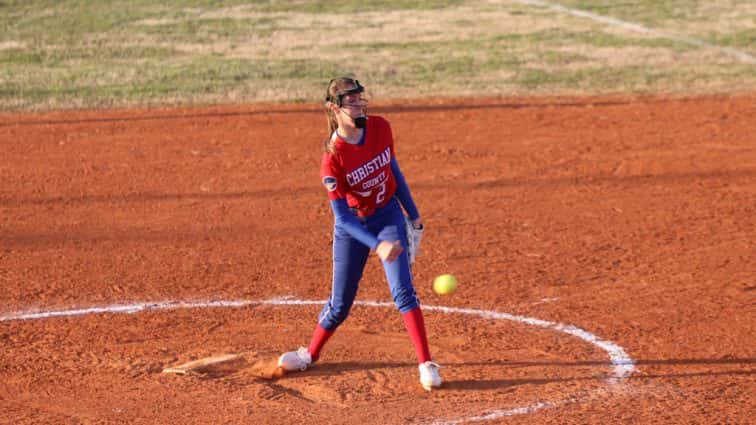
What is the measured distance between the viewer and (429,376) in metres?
7.77

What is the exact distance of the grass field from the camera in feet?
63.6

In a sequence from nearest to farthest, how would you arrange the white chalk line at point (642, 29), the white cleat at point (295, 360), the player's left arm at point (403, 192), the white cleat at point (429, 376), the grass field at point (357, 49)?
1. the white cleat at point (429, 376)
2. the player's left arm at point (403, 192)
3. the white cleat at point (295, 360)
4. the grass field at point (357, 49)
5. the white chalk line at point (642, 29)

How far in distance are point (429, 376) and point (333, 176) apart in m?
1.50

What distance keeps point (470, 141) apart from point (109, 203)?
5064 millimetres

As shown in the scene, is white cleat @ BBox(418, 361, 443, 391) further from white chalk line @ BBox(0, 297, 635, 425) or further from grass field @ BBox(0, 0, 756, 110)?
grass field @ BBox(0, 0, 756, 110)

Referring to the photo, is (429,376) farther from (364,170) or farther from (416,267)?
(416,267)

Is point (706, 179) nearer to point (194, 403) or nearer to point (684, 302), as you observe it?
point (684, 302)

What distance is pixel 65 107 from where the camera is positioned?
59.8ft

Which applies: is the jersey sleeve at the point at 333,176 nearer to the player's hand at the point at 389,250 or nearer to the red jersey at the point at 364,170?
the red jersey at the point at 364,170

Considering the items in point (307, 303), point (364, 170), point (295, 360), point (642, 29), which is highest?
point (364, 170)

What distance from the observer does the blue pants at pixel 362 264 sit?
7.86 meters

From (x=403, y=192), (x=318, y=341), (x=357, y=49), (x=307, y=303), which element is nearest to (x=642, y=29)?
(x=357, y=49)

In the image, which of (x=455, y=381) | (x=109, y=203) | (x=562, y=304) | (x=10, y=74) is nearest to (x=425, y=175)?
(x=109, y=203)

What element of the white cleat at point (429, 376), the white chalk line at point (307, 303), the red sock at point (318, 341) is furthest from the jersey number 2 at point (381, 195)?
the white chalk line at point (307, 303)
